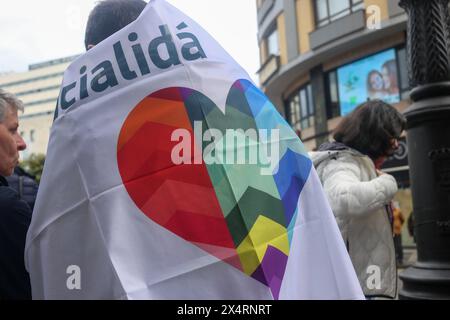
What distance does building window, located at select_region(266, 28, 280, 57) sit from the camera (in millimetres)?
21734

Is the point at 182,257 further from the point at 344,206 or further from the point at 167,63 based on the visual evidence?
the point at 344,206

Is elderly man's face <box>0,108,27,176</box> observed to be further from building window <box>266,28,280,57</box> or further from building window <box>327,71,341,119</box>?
building window <box>266,28,280,57</box>

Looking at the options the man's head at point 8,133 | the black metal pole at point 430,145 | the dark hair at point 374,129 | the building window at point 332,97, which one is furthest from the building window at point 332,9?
the man's head at point 8,133

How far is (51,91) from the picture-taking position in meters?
66.3

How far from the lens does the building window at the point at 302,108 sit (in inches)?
795

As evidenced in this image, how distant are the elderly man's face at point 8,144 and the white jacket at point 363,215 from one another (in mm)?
1357

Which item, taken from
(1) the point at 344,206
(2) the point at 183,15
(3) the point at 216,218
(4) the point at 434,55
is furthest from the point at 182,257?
(4) the point at 434,55

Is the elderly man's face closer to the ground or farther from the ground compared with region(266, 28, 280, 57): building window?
closer to the ground

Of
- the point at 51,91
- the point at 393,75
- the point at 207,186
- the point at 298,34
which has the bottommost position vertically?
the point at 207,186

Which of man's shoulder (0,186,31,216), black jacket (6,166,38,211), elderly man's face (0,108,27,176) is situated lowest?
man's shoulder (0,186,31,216)

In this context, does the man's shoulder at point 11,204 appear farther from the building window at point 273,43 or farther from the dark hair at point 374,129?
the building window at point 273,43

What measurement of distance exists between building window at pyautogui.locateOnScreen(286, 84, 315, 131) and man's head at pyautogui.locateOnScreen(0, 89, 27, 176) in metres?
18.5

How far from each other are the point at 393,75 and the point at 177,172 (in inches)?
654

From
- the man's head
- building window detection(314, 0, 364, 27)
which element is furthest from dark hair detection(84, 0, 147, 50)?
building window detection(314, 0, 364, 27)
